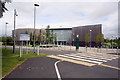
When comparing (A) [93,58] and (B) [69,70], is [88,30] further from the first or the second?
(B) [69,70]

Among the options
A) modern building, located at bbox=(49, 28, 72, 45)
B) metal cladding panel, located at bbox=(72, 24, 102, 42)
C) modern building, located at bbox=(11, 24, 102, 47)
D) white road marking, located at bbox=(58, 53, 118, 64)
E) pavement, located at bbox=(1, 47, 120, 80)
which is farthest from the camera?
modern building, located at bbox=(49, 28, 72, 45)

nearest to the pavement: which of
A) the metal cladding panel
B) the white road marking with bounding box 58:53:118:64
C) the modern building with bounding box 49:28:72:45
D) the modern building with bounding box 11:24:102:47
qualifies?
the white road marking with bounding box 58:53:118:64

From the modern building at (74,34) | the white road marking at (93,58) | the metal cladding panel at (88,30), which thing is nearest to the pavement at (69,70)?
the white road marking at (93,58)

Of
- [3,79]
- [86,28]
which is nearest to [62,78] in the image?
[3,79]

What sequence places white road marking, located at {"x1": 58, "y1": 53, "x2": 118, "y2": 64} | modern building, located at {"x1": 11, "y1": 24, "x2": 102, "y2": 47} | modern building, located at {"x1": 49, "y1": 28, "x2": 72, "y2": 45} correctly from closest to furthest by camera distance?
white road marking, located at {"x1": 58, "y1": 53, "x2": 118, "y2": 64} → modern building, located at {"x1": 11, "y1": 24, "x2": 102, "y2": 47} → modern building, located at {"x1": 49, "y1": 28, "x2": 72, "y2": 45}

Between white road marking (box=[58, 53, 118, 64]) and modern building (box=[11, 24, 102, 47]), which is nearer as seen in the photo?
white road marking (box=[58, 53, 118, 64])

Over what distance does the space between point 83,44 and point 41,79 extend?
141ft

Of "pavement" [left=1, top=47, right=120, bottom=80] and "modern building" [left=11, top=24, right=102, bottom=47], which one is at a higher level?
"modern building" [left=11, top=24, right=102, bottom=47]

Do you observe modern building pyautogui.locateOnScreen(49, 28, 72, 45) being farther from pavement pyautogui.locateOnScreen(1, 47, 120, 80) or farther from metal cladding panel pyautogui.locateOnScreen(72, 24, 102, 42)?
pavement pyautogui.locateOnScreen(1, 47, 120, 80)

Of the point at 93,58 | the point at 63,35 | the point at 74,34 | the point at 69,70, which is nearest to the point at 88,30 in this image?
the point at 74,34

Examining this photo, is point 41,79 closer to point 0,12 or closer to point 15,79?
point 15,79

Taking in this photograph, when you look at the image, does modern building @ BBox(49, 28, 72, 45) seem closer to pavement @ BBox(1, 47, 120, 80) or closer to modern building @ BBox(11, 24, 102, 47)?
modern building @ BBox(11, 24, 102, 47)

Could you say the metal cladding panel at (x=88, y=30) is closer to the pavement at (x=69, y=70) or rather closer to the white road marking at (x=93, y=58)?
the white road marking at (x=93, y=58)

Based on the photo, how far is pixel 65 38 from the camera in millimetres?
61031
